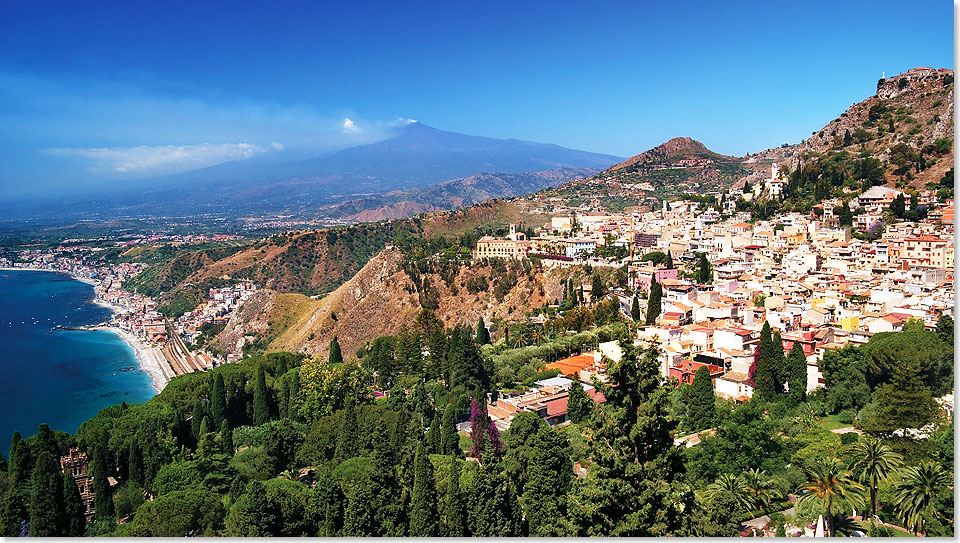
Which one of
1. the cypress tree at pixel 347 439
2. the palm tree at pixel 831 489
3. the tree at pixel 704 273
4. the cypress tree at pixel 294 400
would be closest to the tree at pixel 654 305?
the tree at pixel 704 273

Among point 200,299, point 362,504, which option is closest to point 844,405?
point 362,504

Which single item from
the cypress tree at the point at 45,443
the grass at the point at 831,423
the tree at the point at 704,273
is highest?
the tree at the point at 704,273

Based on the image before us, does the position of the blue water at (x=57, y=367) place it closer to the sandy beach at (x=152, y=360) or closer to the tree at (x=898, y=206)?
the sandy beach at (x=152, y=360)

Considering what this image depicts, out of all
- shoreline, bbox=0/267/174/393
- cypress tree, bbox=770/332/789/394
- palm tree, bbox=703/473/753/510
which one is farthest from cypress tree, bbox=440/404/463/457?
shoreline, bbox=0/267/174/393

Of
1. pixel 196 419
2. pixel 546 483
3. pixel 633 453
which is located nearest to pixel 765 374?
pixel 546 483

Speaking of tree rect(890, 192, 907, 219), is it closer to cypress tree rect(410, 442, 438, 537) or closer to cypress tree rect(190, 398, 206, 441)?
cypress tree rect(410, 442, 438, 537)

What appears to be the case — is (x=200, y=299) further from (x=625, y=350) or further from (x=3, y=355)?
(x=625, y=350)
